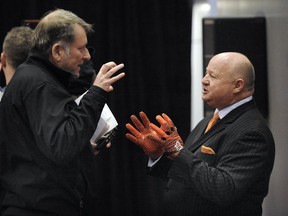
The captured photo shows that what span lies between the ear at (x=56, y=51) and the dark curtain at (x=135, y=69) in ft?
7.80

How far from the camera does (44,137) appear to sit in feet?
6.86

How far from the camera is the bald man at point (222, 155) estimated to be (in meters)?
2.32

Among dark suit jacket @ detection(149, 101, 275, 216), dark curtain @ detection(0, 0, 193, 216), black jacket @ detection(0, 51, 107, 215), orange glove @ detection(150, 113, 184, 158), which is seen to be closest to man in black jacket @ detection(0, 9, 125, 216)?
black jacket @ detection(0, 51, 107, 215)

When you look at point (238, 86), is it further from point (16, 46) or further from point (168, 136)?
point (16, 46)

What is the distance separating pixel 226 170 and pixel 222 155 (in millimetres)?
97

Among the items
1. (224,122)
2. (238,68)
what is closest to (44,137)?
(224,122)

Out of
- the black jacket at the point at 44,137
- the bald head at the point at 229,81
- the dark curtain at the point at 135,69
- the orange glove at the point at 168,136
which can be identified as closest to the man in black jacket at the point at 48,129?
the black jacket at the point at 44,137

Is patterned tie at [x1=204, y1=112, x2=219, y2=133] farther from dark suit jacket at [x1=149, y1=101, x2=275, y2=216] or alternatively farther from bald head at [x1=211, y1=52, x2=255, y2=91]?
bald head at [x1=211, y1=52, x2=255, y2=91]

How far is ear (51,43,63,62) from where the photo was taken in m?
2.27

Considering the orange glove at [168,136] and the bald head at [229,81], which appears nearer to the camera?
the orange glove at [168,136]

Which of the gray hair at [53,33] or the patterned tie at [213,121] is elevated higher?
the gray hair at [53,33]

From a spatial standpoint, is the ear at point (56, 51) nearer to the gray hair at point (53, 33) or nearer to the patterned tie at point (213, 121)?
the gray hair at point (53, 33)

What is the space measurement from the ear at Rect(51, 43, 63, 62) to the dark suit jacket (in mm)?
603

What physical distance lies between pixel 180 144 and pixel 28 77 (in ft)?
2.10
